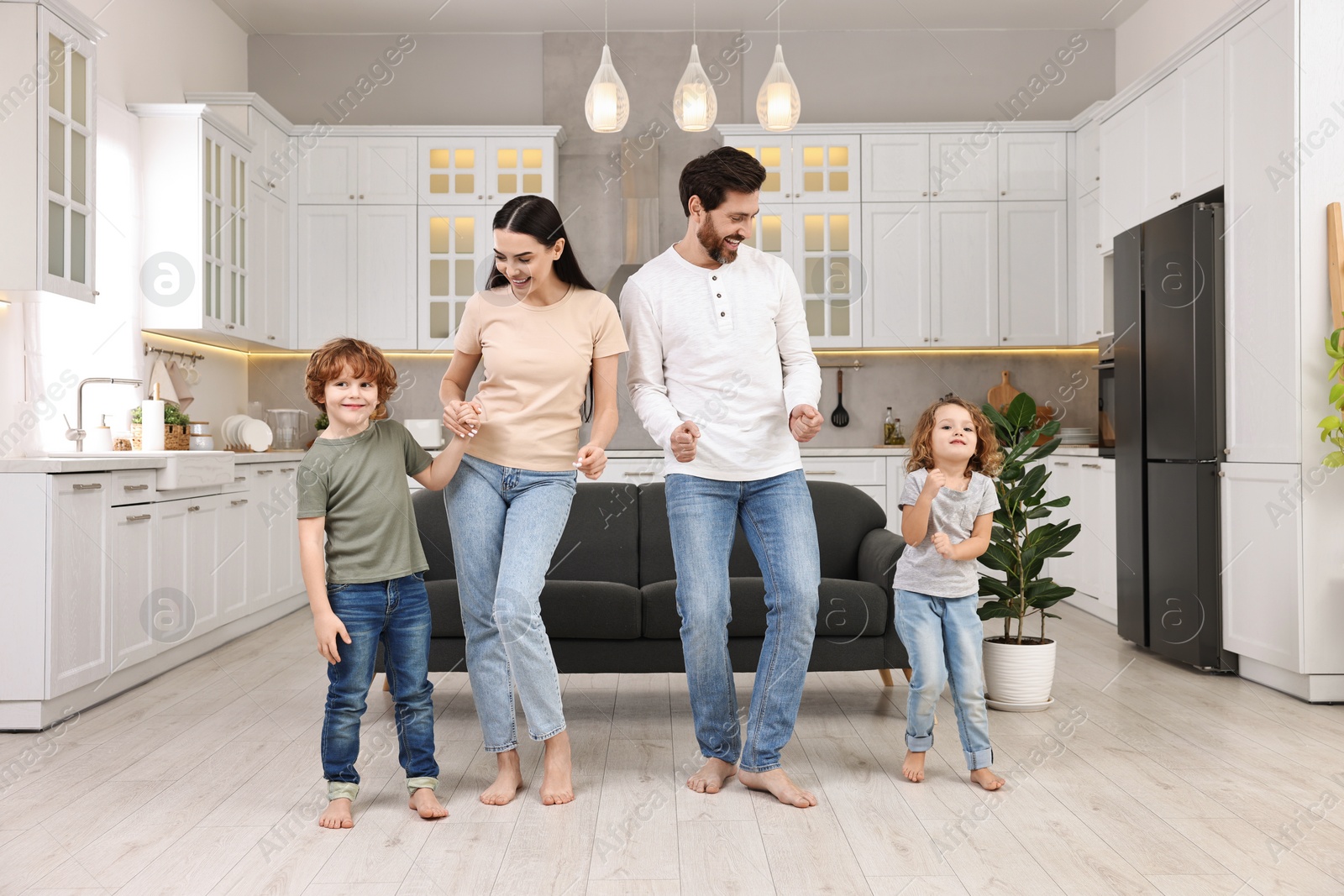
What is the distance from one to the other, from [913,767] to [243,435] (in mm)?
4065

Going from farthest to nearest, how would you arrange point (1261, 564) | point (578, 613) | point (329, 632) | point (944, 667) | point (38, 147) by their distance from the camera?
point (1261, 564) < point (38, 147) < point (578, 613) < point (944, 667) < point (329, 632)

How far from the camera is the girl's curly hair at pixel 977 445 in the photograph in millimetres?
2621

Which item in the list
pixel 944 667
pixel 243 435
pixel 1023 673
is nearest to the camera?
pixel 944 667

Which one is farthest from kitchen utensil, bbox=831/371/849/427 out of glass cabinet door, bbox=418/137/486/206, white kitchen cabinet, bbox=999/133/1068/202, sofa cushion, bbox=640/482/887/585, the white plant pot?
the white plant pot

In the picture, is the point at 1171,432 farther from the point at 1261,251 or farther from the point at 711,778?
the point at 711,778

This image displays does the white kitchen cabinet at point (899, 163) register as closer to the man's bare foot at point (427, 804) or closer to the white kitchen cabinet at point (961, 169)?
the white kitchen cabinet at point (961, 169)

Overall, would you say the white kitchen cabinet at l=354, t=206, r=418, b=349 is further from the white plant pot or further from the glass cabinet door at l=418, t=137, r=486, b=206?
the white plant pot

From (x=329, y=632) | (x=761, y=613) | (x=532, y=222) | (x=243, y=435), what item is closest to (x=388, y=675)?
(x=329, y=632)

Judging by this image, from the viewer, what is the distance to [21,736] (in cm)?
301

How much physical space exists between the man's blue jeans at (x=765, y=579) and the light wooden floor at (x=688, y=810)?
0.26 meters

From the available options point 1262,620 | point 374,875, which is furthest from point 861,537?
point 374,875

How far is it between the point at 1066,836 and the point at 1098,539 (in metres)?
3.07

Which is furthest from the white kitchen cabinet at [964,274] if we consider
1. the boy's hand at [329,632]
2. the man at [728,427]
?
the boy's hand at [329,632]

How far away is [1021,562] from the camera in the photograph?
3.29 meters
